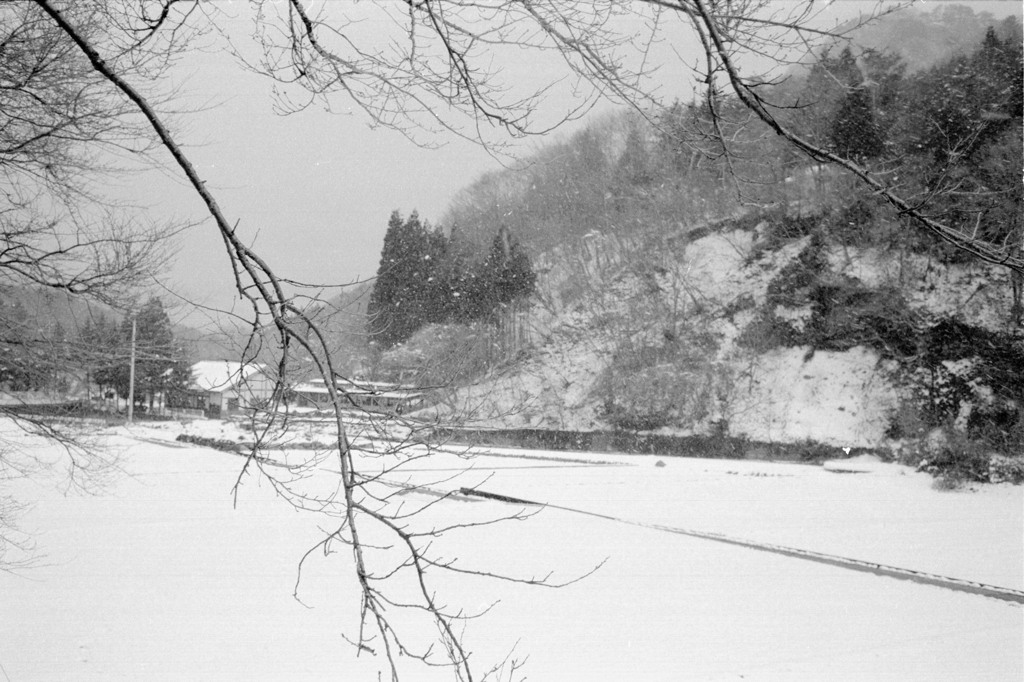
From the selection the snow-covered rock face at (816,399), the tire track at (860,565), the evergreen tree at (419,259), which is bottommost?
the tire track at (860,565)

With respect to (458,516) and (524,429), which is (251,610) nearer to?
(458,516)

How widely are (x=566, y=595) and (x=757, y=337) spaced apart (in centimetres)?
2068

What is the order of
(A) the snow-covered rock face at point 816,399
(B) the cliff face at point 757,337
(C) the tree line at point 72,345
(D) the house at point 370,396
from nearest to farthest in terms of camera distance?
(D) the house at point 370,396
(C) the tree line at point 72,345
(B) the cliff face at point 757,337
(A) the snow-covered rock face at point 816,399

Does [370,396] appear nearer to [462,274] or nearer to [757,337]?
[757,337]

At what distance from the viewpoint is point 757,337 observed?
2597 cm

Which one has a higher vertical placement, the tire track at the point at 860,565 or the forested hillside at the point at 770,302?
the forested hillside at the point at 770,302

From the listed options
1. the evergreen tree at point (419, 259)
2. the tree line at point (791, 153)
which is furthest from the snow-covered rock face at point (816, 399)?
the evergreen tree at point (419, 259)

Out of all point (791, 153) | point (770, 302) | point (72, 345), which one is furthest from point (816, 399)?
point (791, 153)

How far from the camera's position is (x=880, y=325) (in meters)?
22.5

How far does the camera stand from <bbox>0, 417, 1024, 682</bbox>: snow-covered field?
5.34 metres

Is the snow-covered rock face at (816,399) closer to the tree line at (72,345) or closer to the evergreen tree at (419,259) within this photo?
the evergreen tree at (419,259)

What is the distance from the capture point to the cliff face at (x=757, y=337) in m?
19.5

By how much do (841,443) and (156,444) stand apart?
19.9 meters

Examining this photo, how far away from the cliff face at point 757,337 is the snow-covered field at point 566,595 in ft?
22.0
